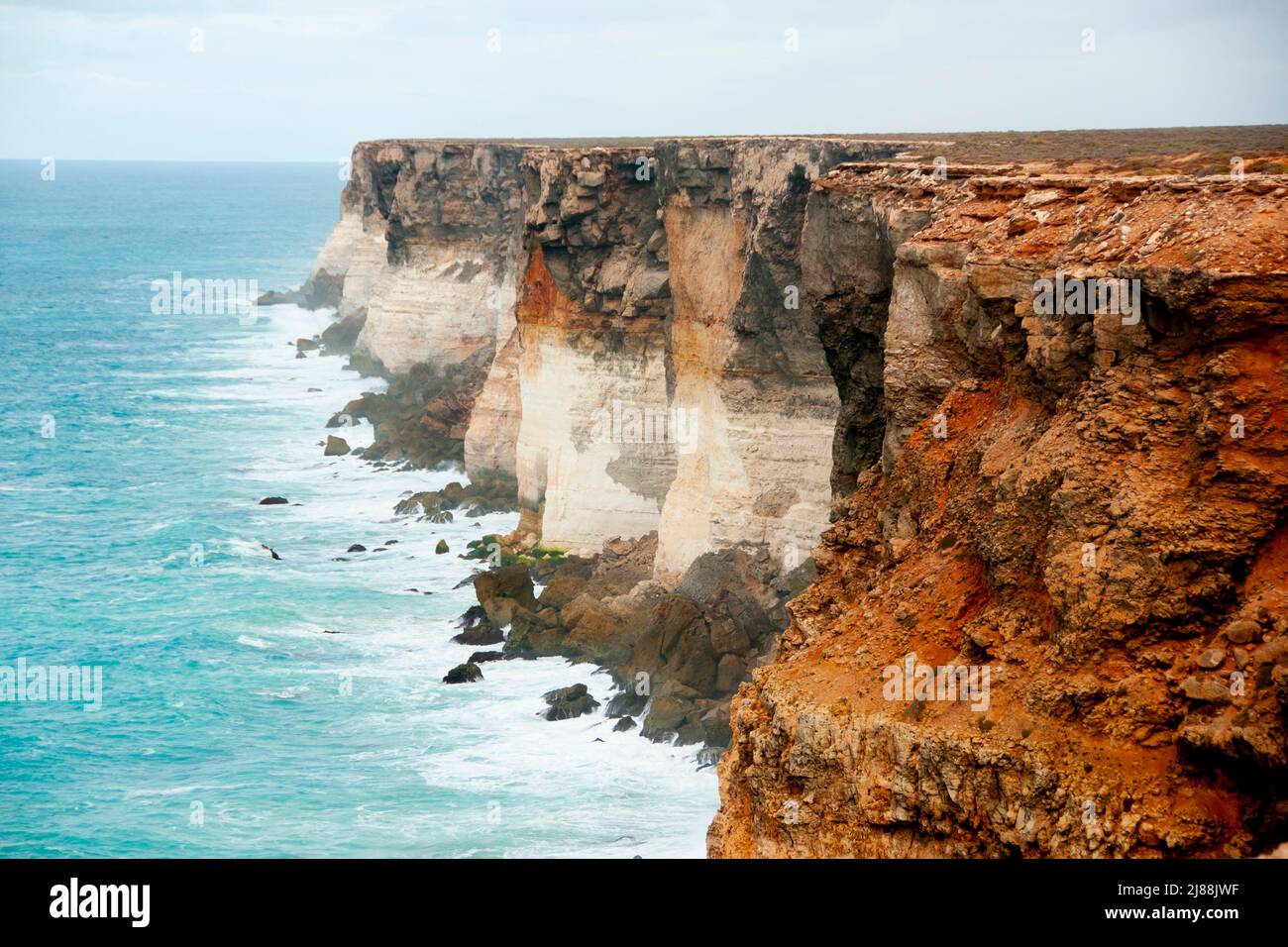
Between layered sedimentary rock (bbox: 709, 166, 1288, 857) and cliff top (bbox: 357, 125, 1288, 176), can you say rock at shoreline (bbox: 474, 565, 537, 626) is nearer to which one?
cliff top (bbox: 357, 125, 1288, 176)

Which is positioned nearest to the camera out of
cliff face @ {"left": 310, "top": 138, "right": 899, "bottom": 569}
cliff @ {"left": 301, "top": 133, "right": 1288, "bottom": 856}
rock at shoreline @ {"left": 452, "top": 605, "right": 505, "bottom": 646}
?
cliff @ {"left": 301, "top": 133, "right": 1288, "bottom": 856}

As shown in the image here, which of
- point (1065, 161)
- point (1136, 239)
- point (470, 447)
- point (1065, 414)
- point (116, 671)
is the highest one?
point (1065, 161)

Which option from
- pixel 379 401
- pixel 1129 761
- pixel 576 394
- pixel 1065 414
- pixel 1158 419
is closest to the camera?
pixel 1129 761

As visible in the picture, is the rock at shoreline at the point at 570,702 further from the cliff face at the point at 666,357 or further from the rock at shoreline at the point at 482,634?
the cliff face at the point at 666,357

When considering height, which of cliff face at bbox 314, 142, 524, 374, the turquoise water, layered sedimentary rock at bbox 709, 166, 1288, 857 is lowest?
the turquoise water

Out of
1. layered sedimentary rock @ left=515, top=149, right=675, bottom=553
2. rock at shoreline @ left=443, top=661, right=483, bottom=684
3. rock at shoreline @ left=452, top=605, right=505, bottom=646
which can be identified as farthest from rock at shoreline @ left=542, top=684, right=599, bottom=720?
layered sedimentary rock @ left=515, top=149, right=675, bottom=553
